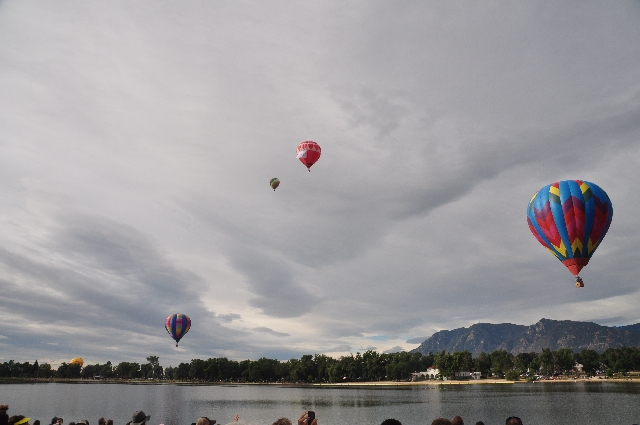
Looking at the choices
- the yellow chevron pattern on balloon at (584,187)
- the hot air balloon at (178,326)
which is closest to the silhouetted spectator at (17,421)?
the yellow chevron pattern on balloon at (584,187)

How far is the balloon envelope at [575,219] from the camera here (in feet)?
102

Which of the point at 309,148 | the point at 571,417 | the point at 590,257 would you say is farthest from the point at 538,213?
the point at 571,417

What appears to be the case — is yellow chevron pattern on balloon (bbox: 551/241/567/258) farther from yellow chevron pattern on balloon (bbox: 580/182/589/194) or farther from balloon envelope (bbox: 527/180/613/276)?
yellow chevron pattern on balloon (bbox: 580/182/589/194)

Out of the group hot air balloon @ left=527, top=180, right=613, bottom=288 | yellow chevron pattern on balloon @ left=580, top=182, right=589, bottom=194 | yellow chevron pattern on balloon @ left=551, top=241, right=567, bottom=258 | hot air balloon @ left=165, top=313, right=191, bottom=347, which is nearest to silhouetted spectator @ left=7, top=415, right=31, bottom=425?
hot air balloon @ left=527, top=180, right=613, bottom=288

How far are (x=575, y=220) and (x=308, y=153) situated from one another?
27809mm

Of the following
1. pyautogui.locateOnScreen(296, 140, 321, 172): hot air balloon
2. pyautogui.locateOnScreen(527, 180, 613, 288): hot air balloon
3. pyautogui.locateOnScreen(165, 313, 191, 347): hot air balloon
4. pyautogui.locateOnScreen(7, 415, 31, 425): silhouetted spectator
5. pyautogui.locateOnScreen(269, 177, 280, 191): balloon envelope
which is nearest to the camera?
pyautogui.locateOnScreen(7, 415, 31, 425): silhouetted spectator

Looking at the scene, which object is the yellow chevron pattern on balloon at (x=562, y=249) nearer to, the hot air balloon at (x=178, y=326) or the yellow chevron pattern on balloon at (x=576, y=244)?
the yellow chevron pattern on balloon at (x=576, y=244)

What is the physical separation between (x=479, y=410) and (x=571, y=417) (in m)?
13.2

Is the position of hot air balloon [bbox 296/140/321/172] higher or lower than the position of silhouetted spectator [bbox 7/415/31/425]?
higher

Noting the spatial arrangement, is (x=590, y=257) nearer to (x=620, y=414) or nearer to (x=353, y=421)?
(x=620, y=414)

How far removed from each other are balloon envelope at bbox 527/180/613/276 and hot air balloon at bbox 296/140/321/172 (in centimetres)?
2486

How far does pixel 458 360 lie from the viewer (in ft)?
583

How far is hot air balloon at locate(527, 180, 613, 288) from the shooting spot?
3105cm

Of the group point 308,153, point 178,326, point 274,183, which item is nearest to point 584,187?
point 308,153
